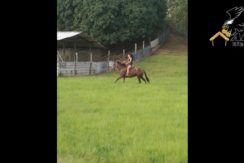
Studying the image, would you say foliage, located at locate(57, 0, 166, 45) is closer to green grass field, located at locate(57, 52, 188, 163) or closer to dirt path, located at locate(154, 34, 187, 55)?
dirt path, located at locate(154, 34, 187, 55)

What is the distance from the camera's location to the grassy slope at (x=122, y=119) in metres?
4.72

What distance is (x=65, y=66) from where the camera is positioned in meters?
9.05

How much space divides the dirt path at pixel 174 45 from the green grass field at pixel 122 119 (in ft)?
0.71

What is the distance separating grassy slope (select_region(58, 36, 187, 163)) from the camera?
4719 mm

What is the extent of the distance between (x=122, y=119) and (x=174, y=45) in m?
4.34

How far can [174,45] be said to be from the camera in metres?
10.0

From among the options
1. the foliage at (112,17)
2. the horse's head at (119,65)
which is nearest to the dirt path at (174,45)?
the foliage at (112,17)

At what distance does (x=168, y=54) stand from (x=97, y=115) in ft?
14.4
